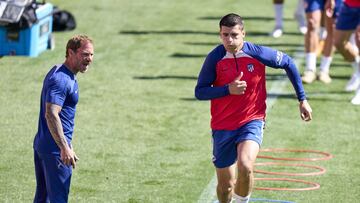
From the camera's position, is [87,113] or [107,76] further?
[107,76]

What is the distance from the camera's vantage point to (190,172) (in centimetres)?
1130

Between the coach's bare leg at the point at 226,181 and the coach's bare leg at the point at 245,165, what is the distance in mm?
113

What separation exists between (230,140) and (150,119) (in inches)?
183

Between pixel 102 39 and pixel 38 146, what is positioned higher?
pixel 38 146

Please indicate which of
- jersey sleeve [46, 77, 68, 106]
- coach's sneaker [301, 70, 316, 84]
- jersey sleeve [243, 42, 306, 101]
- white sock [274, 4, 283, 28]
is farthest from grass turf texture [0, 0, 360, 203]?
jersey sleeve [46, 77, 68, 106]

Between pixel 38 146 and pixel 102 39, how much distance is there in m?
11.0

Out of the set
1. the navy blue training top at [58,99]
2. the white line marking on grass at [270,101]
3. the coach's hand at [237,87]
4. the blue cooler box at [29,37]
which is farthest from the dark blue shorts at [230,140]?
the blue cooler box at [29,37]

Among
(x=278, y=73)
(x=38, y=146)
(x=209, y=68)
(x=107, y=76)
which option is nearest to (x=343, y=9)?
(x=278, y=73)

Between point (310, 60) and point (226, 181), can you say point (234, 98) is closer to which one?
point (226, 181)

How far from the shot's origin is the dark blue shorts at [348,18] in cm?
1497

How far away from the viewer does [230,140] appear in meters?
9.18

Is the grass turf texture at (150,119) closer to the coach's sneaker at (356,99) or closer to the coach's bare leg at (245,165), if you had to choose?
the coach's sneaker at (356,99)

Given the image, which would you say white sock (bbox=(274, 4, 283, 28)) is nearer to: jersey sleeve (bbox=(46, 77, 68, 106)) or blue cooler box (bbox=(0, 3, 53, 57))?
blue cooler box (bbox=(0, 3, 53, 57))

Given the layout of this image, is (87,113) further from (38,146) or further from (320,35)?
(320,35)
